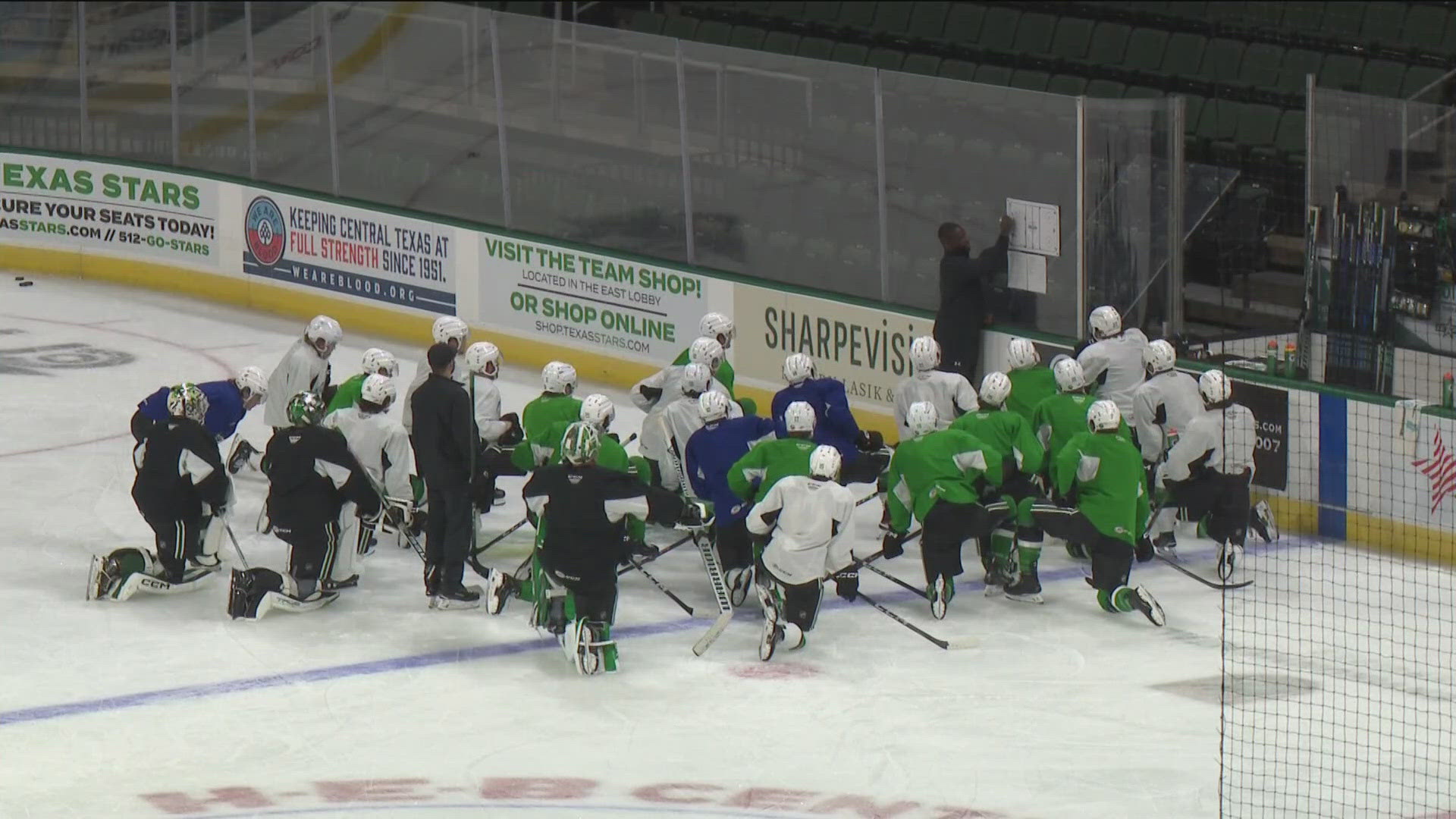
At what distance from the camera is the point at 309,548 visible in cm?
1259

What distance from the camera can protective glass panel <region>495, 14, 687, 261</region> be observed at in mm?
17953

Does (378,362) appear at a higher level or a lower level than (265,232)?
lower

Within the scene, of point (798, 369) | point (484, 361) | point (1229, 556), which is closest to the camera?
point (484, 361)

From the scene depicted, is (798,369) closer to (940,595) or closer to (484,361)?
(940,595)

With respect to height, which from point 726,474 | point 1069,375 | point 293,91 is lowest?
point 726,474

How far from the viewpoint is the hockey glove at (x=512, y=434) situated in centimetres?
1353

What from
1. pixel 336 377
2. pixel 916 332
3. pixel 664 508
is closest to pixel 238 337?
pixel 336 377

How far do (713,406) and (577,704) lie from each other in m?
2.11

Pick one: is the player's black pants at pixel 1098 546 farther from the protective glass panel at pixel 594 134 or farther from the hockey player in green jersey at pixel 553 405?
the protective glass panel at pixel 594 134

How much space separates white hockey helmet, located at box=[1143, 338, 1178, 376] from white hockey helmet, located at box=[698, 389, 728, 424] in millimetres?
2767

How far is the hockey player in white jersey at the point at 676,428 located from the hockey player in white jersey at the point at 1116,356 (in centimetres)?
238

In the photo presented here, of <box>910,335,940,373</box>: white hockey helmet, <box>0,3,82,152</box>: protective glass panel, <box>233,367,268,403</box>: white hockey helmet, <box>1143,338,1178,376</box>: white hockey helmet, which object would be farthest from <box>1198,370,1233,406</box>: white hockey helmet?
<box>0,3,82,152</box>: protective glass panel

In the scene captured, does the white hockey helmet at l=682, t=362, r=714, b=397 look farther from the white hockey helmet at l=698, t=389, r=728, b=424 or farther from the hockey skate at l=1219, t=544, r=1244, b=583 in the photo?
the hockey skate at l=1219, t=544, r=1244, b=583

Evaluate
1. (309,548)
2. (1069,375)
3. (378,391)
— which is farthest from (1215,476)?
(309,548)
